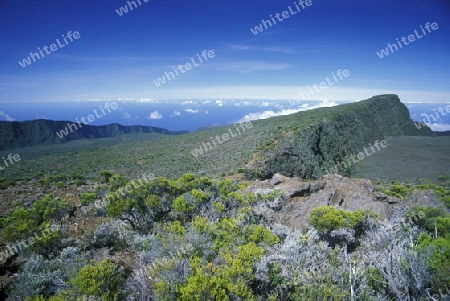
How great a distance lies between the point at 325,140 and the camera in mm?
45031

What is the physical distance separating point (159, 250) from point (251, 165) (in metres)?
21.5

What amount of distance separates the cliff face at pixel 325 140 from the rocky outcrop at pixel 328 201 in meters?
9.86

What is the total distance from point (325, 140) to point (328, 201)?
35.3 m

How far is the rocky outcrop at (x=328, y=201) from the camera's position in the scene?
11.1 m

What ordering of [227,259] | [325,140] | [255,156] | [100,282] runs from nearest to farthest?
1. [100,282]
2. [227,259]
3. [255,156]
4. [325,140]

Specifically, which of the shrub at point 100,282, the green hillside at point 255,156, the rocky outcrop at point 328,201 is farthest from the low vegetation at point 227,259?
the green hillside at point 255,156

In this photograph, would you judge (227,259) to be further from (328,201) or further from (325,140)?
(325,140)

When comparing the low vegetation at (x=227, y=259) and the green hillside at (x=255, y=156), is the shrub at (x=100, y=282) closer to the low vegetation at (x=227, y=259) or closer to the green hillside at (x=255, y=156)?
the low vegetation at (x=227, y=259)

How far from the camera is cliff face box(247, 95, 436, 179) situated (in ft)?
98.8

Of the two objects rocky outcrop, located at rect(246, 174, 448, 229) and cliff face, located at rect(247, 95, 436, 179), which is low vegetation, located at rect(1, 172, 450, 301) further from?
cliff face, located at rect(247, 95, 436, 179)

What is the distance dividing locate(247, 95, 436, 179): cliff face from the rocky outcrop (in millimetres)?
9863

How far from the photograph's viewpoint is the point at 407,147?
2512 inches

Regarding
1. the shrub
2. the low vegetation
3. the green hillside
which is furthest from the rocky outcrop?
the green hillside

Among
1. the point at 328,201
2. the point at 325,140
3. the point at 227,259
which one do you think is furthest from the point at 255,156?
the point at 227,259
